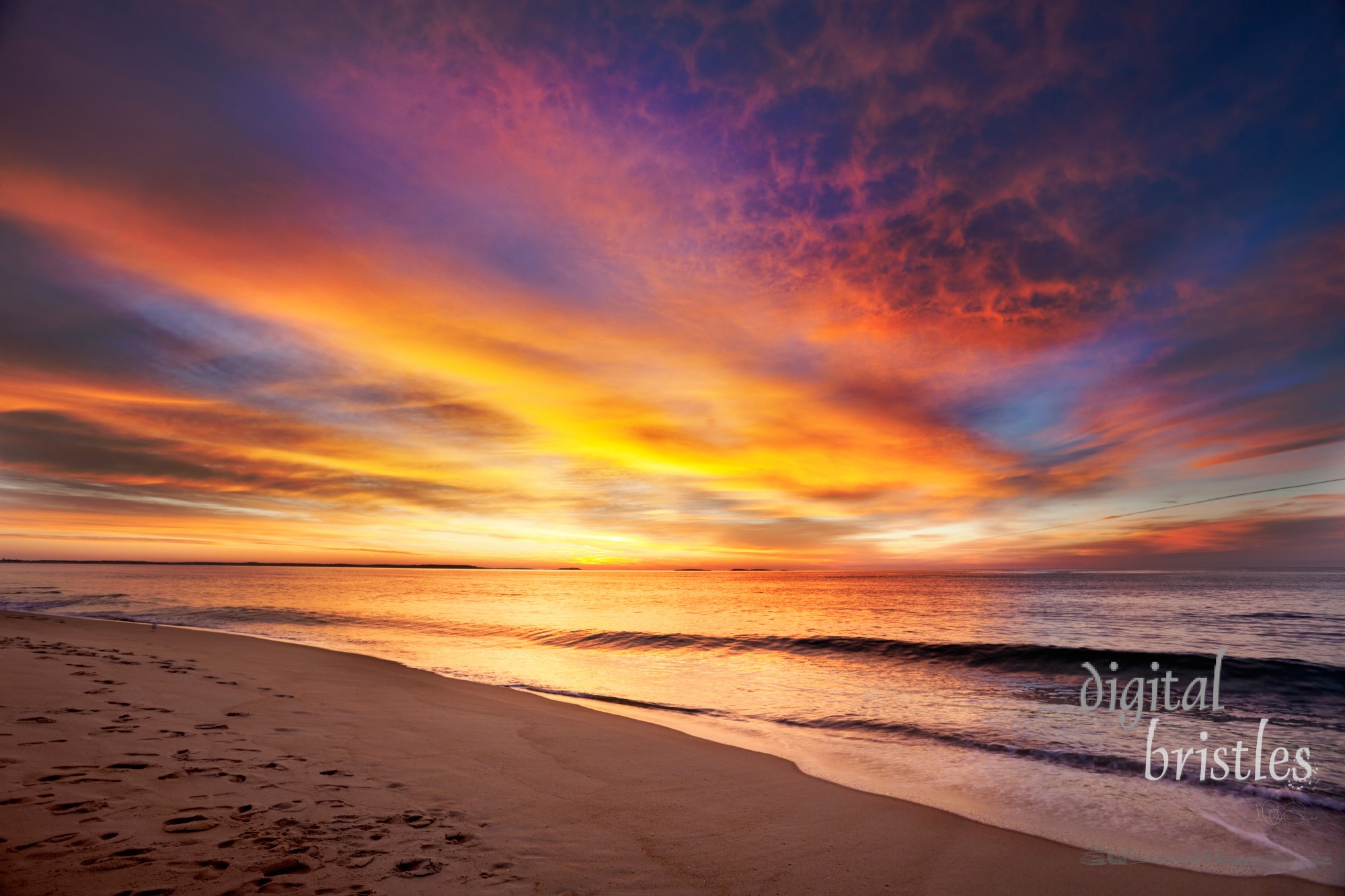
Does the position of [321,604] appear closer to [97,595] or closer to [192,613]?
[192,613]

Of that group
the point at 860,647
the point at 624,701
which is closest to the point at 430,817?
the point at 624,701

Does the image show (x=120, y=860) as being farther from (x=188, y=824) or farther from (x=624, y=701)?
(x=624, y=701)

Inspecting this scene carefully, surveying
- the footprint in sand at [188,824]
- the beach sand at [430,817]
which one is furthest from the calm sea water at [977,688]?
the footprint in sand at [188,824]

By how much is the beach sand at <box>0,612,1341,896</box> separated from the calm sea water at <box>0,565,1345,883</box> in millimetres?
1343

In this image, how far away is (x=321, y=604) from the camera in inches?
1799

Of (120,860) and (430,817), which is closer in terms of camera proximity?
(120,860)

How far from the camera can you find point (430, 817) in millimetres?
5277

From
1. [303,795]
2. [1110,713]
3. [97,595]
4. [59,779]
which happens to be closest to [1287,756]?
[1110,713]

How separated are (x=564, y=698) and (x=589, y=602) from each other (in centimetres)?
4646

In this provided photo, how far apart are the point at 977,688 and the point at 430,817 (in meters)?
16.6

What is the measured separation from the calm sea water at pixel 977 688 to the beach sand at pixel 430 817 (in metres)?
1.34

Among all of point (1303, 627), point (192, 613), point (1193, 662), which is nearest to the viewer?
point (1193, 662)

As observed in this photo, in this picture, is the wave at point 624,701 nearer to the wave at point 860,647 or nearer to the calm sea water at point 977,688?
the calm sea water at point 977,688

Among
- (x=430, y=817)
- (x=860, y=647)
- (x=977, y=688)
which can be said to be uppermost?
(x=430, y=817)
